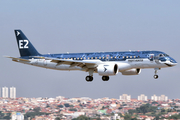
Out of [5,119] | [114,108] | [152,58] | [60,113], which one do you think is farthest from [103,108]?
[152,58]

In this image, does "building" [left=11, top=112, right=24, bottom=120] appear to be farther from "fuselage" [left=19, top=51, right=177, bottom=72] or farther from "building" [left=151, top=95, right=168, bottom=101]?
"building" [left=151, top=95, right=168, bottom=101]

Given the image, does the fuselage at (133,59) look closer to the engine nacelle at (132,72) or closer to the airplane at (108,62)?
the airplane at (108,62)

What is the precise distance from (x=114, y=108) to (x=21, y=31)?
2867 centimetres

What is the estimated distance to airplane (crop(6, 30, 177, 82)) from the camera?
60.9 meters

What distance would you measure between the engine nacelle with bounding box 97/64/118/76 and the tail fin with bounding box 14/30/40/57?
14.6 meters

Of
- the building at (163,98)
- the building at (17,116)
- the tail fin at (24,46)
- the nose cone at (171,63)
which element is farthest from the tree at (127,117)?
the building at (163,98)

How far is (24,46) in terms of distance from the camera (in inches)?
2827

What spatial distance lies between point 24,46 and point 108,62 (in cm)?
1793

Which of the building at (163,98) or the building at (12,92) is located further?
the building at (12,92)

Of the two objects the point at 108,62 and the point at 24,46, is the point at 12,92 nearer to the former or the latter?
the point at 24,46

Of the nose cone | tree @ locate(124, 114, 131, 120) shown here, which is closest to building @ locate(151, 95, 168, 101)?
tree @ locate(124, 114, 131, 120)

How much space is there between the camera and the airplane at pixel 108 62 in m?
60.9

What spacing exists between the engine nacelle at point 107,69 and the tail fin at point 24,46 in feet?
48.1

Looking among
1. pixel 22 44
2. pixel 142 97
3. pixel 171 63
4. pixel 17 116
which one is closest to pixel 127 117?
pixel 171 63
